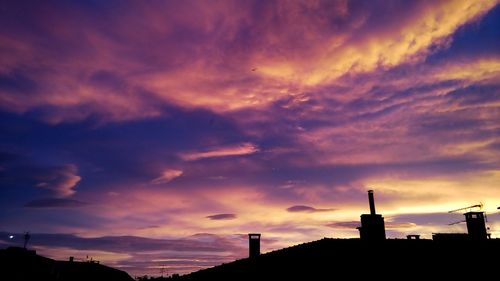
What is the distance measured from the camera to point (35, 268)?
135 feet

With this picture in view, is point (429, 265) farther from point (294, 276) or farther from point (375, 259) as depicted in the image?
point (294, 276)

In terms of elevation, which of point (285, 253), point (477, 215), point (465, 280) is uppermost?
point (477, 215)

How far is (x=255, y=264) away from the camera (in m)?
20.1

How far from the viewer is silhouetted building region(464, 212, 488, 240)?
1831 cm

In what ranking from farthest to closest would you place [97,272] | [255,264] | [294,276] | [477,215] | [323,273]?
[97,272], [255,264], [477,215], [294,276], [323,273]

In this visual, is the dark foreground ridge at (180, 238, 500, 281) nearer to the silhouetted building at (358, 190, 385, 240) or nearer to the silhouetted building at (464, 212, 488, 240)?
the silhouetted building at (358, 190, 385, 240)

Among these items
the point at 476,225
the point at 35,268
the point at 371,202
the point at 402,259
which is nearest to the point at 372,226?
the point at 371,202

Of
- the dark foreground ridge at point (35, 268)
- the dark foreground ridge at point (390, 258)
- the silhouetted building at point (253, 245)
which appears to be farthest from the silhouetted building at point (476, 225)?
the dark foreground ridge at point (35, 268)

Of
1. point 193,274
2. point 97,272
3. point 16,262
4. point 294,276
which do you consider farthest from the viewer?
point 97,272

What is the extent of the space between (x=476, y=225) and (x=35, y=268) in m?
40.6

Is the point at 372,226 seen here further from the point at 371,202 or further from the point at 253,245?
the point at 253,245

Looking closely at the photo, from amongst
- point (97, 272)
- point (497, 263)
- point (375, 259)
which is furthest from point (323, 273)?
point (97, 272)

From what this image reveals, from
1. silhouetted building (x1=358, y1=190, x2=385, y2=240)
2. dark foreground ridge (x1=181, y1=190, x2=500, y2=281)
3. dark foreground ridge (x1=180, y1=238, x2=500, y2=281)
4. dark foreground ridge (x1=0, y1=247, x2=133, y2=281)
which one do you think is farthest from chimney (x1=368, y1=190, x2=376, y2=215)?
dark foreground ridge (x1=0, y1=247, x2=133, y2=281)

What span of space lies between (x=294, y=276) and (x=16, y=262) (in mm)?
34881
